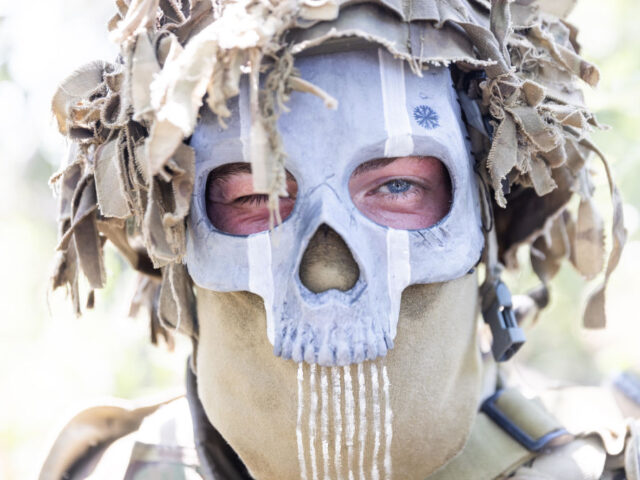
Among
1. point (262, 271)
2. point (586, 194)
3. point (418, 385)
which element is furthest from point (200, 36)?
point (586, 194)

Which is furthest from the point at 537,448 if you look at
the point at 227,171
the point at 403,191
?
the point at 227,171

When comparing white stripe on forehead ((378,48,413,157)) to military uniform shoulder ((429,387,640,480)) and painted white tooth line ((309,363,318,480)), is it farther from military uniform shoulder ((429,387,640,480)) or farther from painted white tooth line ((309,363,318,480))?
military uniform shoulder ((429,387,640,480))

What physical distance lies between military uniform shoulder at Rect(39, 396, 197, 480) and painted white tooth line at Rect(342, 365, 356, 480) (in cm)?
58

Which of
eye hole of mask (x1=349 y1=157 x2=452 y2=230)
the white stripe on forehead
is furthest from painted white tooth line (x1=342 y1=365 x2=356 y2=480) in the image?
the white stripe on forehead

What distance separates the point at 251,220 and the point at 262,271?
0.48 ft

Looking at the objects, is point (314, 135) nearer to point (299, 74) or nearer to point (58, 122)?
point (299, 74)

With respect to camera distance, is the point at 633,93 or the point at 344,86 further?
the point at 633,93

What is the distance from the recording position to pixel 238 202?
153cm

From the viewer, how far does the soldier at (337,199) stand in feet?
4.41

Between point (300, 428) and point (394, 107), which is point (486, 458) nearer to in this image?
point (300, 428)

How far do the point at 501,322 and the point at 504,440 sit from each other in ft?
0.81

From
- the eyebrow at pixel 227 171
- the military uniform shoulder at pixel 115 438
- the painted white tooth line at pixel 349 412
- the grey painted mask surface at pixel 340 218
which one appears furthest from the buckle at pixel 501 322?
the military uniform shoulder at pixel 115 438

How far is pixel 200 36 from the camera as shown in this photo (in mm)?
1264

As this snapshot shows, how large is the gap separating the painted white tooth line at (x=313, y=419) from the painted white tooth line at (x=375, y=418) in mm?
Answer: 101
